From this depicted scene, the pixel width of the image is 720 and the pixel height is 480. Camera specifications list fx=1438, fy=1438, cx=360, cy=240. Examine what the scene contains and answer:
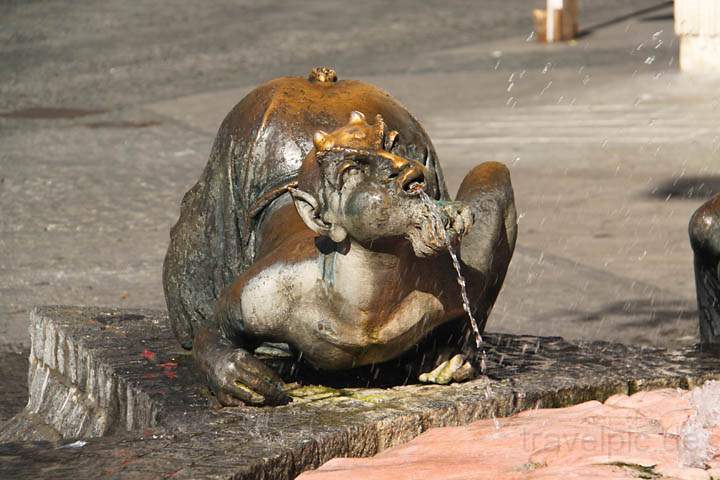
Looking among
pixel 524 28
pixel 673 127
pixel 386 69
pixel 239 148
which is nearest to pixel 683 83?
pixel 673 127

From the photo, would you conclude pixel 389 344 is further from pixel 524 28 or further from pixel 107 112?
pixel 524 28

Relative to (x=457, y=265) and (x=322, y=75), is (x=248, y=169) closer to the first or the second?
(x=322, y=75)

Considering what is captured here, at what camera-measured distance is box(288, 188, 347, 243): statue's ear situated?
3.96 metres

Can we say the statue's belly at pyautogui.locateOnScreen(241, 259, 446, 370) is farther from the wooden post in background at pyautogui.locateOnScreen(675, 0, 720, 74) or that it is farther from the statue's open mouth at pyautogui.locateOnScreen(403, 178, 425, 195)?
the wooden post in background at pyautogui.locateOnScreen(675, 0, 720, 74)

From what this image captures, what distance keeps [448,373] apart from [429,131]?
815 cm

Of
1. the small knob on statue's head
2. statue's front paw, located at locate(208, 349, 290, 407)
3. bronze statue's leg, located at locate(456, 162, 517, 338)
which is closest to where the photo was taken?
statue's front paw, located at locate(208, 349, 290, 407)

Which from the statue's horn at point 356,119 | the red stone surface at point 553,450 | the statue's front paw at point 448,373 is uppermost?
the statue's horn at point 356,119

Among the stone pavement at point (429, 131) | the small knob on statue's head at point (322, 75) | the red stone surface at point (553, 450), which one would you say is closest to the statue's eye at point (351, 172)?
the red stone surface at point (553, 450)

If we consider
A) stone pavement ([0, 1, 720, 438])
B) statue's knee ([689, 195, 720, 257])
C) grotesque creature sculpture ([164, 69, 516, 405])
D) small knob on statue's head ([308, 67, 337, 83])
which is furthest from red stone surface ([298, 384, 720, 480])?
stone pavement ([0, 1, 720, 438])

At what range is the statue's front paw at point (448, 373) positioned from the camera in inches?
174

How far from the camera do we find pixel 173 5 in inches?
783

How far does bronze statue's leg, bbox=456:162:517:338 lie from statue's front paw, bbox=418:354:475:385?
160 millimetres

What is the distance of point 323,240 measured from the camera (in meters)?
4.06

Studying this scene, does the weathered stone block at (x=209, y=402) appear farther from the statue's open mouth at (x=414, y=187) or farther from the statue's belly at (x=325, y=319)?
the statue's open mouth at (x=414, y=187)
